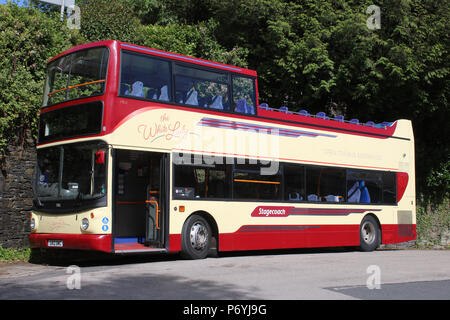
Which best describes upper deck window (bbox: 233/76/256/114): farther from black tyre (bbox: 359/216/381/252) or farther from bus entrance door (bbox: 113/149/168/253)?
black tyre (bbox: 359/216/381/252)

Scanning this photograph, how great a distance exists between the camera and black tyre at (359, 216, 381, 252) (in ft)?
58.3

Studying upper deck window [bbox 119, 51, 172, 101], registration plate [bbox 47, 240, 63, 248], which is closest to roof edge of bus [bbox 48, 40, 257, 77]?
upper deck window [bbox 119, 51, 172, 101]

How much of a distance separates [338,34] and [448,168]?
851 centimetres

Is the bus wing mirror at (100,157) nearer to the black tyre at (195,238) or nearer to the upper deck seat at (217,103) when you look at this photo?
the black tyre at (195,238)

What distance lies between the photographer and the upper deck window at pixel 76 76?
1181cm

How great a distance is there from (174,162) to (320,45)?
1098 cm

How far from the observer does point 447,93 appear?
22812mm

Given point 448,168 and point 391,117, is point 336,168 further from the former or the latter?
point 448,168

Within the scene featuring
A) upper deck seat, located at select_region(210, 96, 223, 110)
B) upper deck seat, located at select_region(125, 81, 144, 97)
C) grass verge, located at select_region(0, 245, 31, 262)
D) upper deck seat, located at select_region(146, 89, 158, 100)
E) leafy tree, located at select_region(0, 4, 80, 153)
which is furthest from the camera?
leafy tree, located at select_region(0, 4, 80, 153)

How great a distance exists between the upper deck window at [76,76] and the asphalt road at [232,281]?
366 cm

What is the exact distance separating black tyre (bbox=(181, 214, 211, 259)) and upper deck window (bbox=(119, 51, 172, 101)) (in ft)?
9.39

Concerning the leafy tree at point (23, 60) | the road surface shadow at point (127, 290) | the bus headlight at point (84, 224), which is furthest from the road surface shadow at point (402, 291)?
the leafy tree at point (23, 60)

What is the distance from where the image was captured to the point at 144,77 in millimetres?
12328

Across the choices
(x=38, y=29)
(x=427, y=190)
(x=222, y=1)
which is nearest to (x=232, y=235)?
(x=38, y=29)
